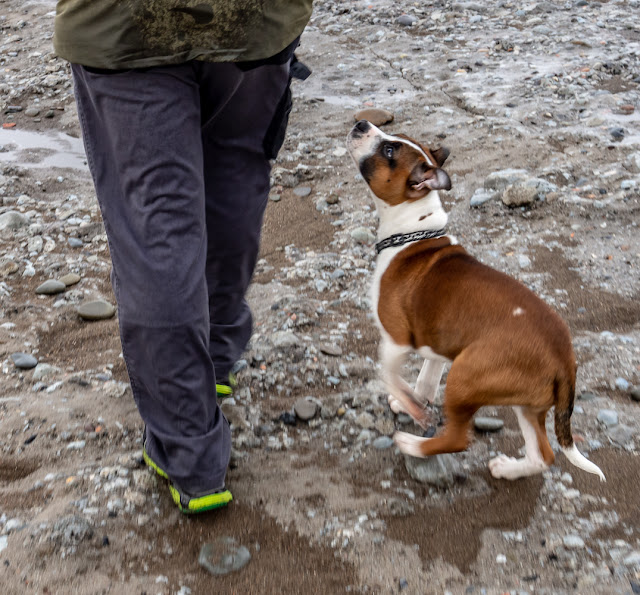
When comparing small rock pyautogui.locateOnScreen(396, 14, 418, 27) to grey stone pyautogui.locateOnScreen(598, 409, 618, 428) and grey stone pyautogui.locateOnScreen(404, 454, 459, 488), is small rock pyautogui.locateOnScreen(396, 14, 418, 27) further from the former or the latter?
grey stone pyautogui.locateOnScreen(404, 454, 459, 488)

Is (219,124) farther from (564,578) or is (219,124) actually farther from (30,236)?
(30,236)

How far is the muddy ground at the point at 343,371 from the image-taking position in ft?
7.82

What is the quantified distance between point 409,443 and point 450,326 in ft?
1.69

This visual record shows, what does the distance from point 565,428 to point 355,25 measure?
24.1 ft

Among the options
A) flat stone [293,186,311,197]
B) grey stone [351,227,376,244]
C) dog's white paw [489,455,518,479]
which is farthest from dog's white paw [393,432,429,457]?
flat stone [293,186,311,197]

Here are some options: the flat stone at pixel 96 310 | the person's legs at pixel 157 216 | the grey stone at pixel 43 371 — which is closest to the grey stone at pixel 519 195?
the flat stone at pixel 96 310

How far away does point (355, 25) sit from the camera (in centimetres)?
871

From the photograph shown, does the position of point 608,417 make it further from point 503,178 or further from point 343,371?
point 503,178

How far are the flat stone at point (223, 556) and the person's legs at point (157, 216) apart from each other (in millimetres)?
460

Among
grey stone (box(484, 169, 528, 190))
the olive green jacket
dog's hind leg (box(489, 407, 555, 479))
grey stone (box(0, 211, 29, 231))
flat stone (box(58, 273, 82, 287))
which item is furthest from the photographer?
grey stone (box(484, 169, 528, 190))

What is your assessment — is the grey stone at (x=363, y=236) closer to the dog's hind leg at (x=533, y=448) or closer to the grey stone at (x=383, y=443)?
the grey stone at (x=383, y=443)

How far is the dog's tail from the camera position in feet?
8.02

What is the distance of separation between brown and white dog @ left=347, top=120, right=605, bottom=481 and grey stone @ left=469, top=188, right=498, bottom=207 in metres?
1.74

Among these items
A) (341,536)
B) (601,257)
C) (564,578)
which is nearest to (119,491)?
(341,536)
